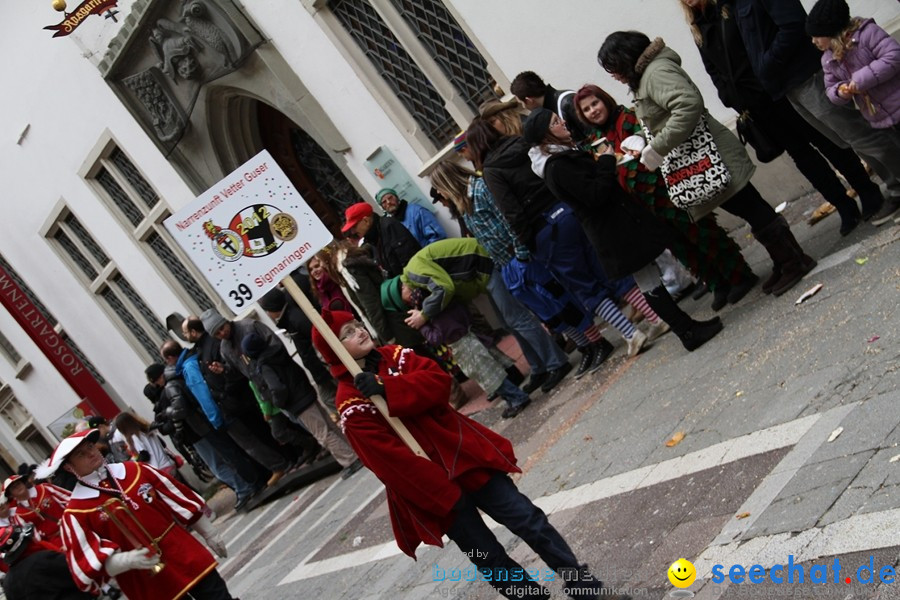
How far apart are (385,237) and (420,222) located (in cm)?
61

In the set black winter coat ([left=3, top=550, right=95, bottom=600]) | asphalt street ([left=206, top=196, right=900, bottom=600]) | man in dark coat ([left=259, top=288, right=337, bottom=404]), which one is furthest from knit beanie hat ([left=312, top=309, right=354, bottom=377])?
man in dark coat ([left=259, top=288, right=337, bottom=404])

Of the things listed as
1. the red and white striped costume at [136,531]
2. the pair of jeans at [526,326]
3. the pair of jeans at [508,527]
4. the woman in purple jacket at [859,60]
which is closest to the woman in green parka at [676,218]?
the woman in purple jacket at [859,60]

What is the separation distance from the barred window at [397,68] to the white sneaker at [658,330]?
4183 millimetres

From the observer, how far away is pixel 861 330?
5832 millimetres

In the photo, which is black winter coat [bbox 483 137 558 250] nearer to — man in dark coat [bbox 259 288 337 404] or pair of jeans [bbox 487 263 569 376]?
pair of jeans [bbox 487 263 569 376]

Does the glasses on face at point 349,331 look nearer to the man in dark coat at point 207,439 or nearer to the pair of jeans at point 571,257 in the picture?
the pair of jeans at point 571,257

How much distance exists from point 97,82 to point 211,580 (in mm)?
11459

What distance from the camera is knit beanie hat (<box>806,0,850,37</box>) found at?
6543 mm

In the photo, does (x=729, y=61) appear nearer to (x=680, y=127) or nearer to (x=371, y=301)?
(x=680, y=127)

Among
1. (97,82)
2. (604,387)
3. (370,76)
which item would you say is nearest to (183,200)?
(97,82)

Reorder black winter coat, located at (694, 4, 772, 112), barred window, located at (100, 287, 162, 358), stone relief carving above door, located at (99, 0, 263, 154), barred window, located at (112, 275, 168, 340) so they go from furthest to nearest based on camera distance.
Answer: barred window, located at (100, 287, 162, 358), barred window, located at (112, 275, 168, 340), stone relief carving above door, located at (99, 0, 263, 154), black winter coat, located at (694, 4, 772, 112)

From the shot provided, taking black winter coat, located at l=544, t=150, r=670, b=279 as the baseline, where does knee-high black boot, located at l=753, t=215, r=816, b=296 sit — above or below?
below

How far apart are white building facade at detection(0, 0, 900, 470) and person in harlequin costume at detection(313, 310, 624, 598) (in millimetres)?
4950

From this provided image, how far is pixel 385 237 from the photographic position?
11062mm
